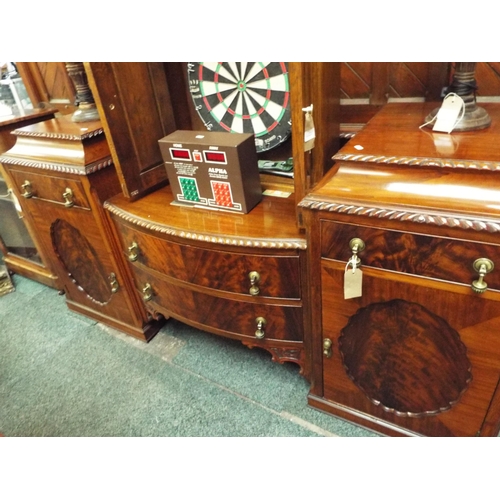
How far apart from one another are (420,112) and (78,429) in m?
1.58

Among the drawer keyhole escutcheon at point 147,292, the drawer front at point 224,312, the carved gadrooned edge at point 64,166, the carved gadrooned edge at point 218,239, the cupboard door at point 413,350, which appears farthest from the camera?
the drawer keyhole escutcheon at point 147,292

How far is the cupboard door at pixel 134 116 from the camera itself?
1207 mm

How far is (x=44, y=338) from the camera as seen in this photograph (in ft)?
6.07

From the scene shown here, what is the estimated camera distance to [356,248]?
88cm

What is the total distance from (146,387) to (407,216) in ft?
4.02

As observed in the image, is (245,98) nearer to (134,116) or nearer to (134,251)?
(134,116)

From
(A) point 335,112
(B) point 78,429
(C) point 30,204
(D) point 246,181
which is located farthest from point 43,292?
(A) point 335,112

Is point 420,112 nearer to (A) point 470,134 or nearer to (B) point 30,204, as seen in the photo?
(A) point 470,134

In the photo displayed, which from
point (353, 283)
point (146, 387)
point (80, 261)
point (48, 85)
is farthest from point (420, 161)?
point (48, 85)

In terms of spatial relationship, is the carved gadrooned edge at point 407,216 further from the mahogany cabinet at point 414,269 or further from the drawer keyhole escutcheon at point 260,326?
the drawer keyhole escutcheon at point 260,326

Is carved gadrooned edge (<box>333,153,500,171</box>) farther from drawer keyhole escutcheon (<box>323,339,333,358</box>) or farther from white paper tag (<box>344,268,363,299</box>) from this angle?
drawer keyhole escutcheon (<box>323,339,333,358</box>)

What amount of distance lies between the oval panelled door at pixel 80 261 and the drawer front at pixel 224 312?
0.91ft

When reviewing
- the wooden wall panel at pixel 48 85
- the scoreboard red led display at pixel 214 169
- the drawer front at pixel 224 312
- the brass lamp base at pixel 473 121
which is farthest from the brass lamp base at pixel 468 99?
the wooden wall panel at pixel 48 85

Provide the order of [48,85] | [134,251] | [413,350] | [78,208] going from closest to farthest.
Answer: [413,350]
[134,251]
[78,208]
[48,85]
